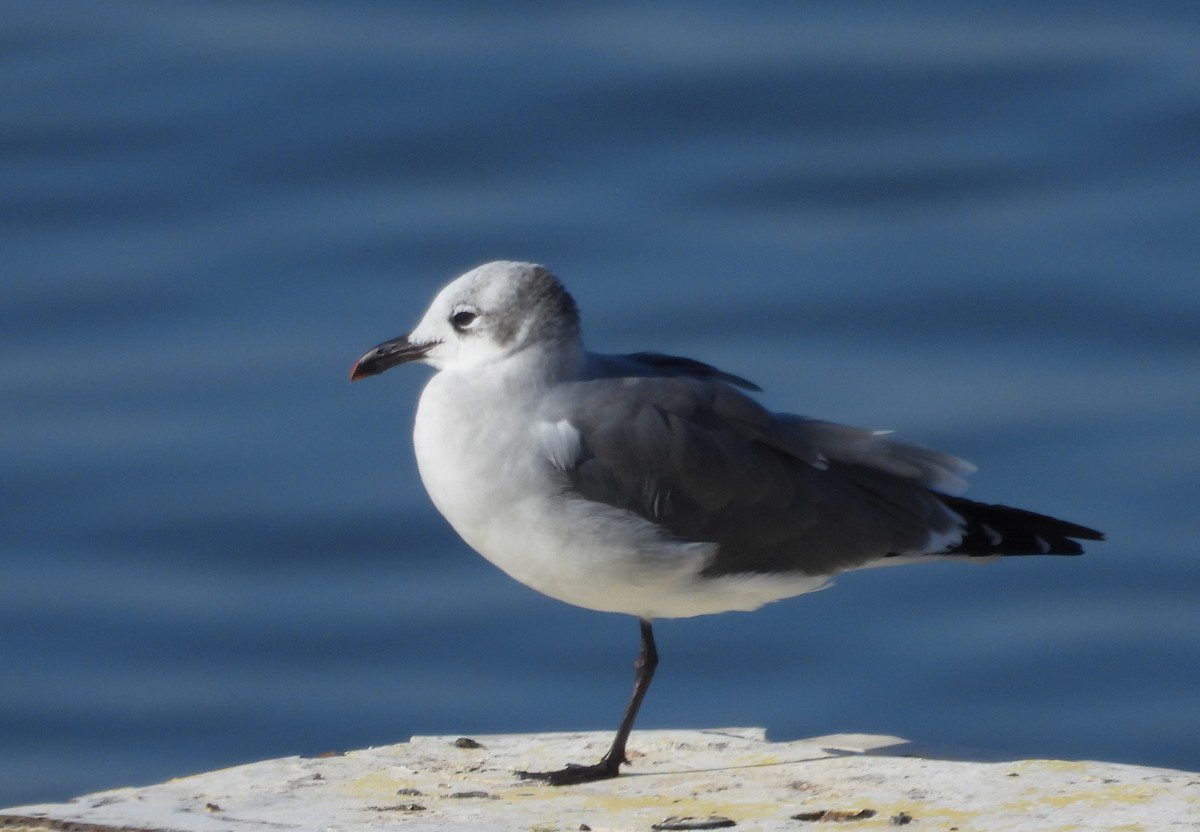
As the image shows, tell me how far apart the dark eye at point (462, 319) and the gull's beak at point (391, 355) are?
0.32 feet

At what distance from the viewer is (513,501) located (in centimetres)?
465

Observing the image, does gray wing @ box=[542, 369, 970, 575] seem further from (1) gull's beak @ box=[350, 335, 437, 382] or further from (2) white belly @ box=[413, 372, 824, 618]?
(1) gull's beak @ box=[350, 335, 437, 382]

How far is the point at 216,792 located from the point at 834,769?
4.82ft

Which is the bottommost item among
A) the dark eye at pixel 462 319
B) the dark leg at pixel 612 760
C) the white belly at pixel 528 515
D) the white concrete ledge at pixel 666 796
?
the white concrete ledge at pixel 666 796

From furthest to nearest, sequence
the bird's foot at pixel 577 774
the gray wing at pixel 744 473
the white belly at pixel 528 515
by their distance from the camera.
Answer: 1. the gray wing at pixel 744 473
2. the white belly at pixel 528 515
3. the bird's foot at pixel 577 774

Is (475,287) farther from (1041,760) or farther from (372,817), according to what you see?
(1041,760)

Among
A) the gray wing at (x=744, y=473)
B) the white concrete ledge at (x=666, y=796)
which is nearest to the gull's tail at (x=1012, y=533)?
the gray wing at (x=744, y=473)

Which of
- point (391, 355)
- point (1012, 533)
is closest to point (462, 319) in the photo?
point (391, 355)

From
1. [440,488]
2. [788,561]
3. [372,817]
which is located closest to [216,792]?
[372,817]

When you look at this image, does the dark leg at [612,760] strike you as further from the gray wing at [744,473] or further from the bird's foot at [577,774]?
the gray wing at [744,473]

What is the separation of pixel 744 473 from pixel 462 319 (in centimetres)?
89

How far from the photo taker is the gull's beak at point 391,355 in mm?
5031

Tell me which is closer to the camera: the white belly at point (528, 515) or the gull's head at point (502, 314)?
the white belly at point (528, 515)

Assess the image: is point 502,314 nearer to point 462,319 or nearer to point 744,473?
point 462,319
